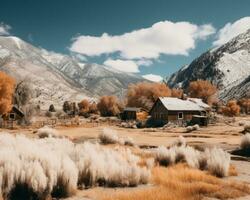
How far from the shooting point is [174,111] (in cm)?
7781

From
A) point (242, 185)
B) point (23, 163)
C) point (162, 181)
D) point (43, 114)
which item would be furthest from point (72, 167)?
point (43, 114)

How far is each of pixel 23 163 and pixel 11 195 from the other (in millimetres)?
1082

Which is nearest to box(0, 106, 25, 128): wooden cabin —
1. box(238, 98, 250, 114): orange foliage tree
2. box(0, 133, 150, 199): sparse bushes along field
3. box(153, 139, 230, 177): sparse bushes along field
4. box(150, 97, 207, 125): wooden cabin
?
box(150, 97, 207, 125): wooden cabin

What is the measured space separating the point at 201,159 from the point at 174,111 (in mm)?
63440

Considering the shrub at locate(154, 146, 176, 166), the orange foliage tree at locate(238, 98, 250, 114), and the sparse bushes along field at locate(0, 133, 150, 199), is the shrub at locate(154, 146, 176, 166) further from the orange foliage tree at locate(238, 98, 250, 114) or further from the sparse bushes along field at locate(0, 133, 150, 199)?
the orange foliage tree at locate(238, 98, 250, 114)

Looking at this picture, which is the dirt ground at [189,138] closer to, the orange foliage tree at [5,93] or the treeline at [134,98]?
the orange foliage tree at [5,93]

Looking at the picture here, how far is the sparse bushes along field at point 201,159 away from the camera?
13227 millimetres

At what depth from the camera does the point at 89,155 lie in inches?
468

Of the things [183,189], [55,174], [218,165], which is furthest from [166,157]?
[55,174]

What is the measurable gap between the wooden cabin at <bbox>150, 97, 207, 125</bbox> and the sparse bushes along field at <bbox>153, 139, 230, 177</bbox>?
199 feet

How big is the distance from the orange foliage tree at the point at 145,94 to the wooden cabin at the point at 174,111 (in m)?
35.1

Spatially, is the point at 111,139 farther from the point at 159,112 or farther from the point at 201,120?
the point at 159,112

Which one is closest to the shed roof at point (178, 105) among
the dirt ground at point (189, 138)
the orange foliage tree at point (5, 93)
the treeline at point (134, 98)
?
the treeline at point (134, 98)

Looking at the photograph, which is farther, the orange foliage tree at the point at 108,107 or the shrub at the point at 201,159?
the orange foliage tree at the point at 108,107
